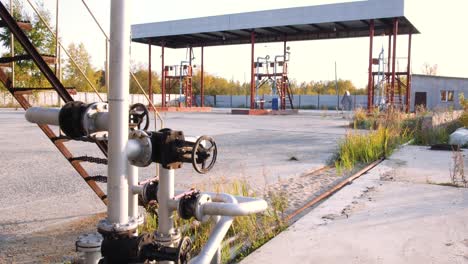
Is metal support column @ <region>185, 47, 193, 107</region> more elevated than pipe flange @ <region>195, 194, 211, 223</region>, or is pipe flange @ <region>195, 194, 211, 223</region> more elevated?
metal support column @ <region>185, 47, 193, 107</region>

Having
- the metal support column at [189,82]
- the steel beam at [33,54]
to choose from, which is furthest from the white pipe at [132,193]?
the metal support column at [189,82]

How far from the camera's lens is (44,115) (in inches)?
87.5

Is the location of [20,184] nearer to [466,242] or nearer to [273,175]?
[273,175]

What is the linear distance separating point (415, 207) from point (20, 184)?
5038mm

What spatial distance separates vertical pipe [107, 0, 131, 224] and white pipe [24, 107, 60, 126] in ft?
1.36

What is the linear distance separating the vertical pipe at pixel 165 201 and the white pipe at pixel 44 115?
23.0 inches

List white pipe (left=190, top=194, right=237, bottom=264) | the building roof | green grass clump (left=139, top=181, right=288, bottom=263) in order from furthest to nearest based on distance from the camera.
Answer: the building roof
green grass clump (left=139, top=181, right=288, bottom=263)
white pipe (left=190, top=194, right=237, bottom=264)

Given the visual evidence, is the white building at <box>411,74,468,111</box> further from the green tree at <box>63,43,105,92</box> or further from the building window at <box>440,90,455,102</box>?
the green tree at <box>63,43,105,92</box>

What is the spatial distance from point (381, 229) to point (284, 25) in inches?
1024

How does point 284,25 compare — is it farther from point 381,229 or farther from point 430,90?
point 381,229

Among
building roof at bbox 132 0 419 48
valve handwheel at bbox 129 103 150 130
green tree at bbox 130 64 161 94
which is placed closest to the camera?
valve handwheel at bbox 129 103 150 130

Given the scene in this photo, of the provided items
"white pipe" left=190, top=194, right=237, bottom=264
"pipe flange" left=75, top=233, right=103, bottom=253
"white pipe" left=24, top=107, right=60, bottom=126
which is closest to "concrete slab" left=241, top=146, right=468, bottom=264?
"white pipe" left=190, top=194, right=237, bottom=264

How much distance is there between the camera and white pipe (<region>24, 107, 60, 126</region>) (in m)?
2.16

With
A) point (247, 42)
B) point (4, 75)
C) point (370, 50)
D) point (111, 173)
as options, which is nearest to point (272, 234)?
point (111, 173)
